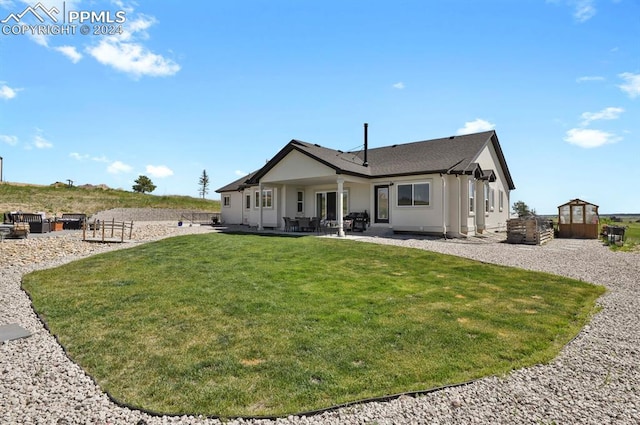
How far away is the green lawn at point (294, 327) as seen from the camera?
10.6ft

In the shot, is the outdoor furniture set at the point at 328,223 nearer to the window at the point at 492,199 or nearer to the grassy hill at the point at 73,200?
the window at the point at 492,199

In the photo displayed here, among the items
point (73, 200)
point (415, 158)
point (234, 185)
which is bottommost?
point (73, 200)

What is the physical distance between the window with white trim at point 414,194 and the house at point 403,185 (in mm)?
51

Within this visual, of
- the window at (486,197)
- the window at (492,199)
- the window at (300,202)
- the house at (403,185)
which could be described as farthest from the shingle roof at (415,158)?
the window at (300,202)

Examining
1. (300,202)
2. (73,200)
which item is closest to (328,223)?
(300,202)

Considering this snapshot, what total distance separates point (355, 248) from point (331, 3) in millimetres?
8921

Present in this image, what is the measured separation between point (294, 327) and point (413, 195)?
44.8 ft

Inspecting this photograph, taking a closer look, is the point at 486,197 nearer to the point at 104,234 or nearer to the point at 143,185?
the point at 104,234

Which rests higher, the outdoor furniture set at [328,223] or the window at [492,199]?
the window at [492,199]

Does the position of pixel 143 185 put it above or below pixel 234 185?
above

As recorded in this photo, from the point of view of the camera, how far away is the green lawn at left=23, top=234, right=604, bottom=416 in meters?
3.23

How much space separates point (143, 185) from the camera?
242 feet

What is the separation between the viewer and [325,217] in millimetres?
21281

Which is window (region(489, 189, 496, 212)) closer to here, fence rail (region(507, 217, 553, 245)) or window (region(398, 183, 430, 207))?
fence rail (region(507, 217, 553, 245))
